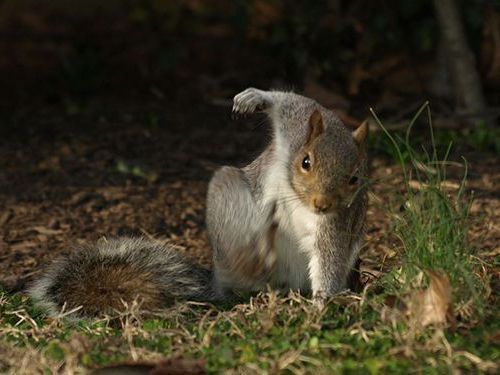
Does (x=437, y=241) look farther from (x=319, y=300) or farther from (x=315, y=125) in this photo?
Result: (x=315, y=125)

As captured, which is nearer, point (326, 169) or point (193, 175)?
point (326, 169)

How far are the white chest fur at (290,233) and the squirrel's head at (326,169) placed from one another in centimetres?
10

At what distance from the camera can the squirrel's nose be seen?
4023mm

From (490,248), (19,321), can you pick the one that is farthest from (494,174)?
(19,321)

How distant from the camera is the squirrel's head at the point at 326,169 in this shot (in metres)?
4.05

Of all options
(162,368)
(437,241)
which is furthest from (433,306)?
(162,368)

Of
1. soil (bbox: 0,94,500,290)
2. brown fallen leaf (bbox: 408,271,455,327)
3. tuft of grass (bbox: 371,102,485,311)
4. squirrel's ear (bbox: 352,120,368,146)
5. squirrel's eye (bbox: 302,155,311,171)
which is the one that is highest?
squirrel's ear (bbox: 352,120,368,146)

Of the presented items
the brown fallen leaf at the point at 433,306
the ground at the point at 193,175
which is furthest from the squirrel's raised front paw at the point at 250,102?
the brown fallen leaf at the point at 433,306

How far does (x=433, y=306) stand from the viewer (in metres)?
3.49

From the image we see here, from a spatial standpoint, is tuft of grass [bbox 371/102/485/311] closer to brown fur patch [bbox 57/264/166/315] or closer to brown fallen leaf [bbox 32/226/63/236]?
brown fur patch [bbox 57/264/166/315]

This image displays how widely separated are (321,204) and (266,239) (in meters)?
0.42

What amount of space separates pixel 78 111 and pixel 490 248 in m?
3.68

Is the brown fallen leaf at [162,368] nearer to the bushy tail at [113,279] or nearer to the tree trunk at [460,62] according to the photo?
the bushy tail at [113,279]

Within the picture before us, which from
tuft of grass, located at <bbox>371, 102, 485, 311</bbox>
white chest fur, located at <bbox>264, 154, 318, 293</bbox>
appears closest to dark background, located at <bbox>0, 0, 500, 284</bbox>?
white chest fur, located at <bbox>264, 154, 318, 293</bbox>
